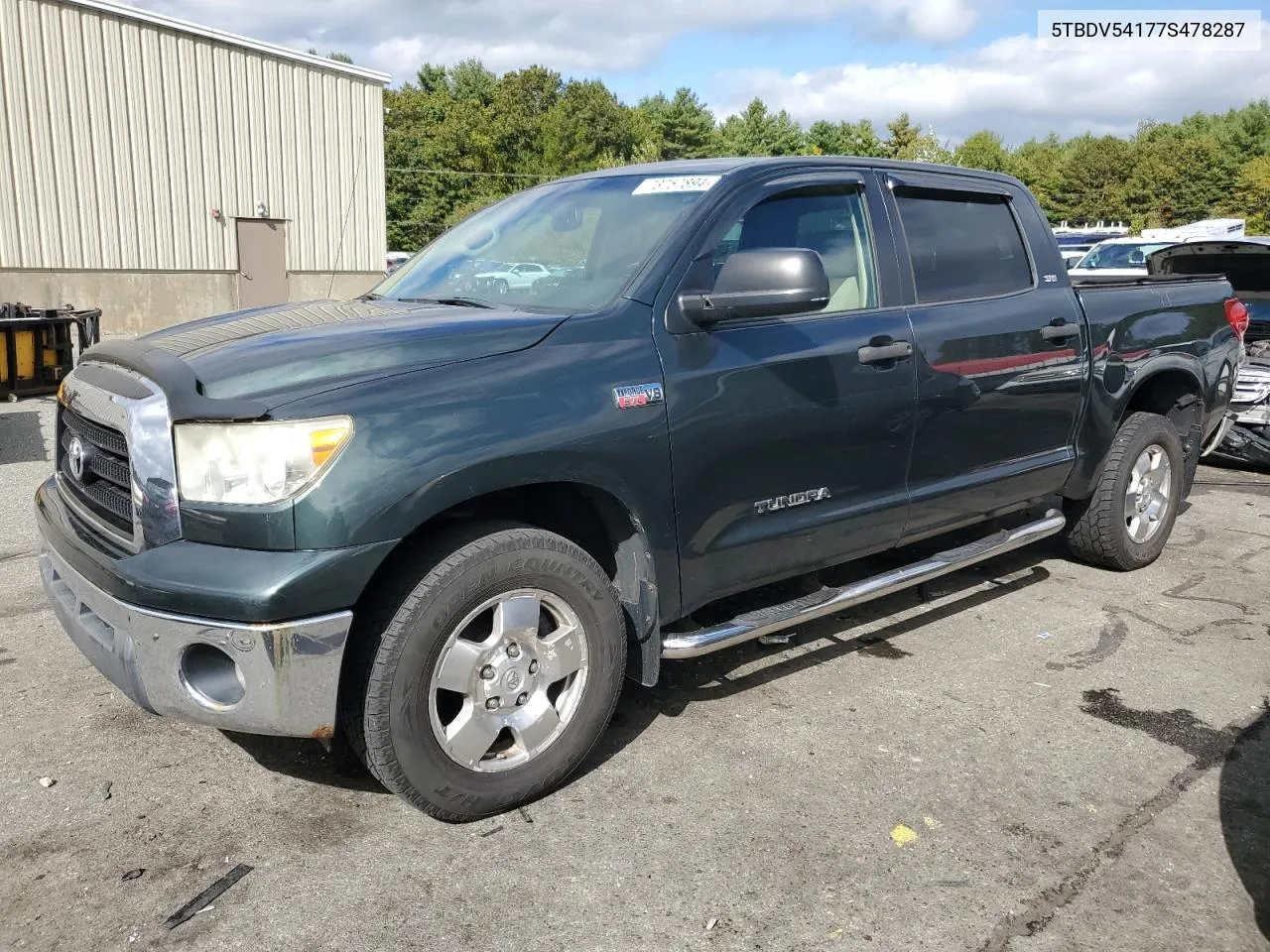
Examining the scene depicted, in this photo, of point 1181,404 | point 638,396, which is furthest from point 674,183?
point 1181,404

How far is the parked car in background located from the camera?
2561 millimetres

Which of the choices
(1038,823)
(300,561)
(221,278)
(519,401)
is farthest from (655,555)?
(221,278)

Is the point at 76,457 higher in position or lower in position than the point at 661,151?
lower

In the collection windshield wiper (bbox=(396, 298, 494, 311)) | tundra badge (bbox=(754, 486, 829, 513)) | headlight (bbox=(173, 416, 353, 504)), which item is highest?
windshield wiper (bbox=(396, 298, 494, 311))

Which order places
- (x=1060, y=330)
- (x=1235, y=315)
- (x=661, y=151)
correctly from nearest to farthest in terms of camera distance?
1. (x=1060, y=330)
2. (x=1235, y=315)
3. (x=661, y=151)

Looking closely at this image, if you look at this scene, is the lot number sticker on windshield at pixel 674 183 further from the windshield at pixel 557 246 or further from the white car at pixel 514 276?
the white car at pixel 514 276

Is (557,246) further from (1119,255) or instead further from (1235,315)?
(1119,255)

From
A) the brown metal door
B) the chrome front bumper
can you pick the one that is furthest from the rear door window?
the brown metal door

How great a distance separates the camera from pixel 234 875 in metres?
2.66

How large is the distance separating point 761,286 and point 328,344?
1295mm

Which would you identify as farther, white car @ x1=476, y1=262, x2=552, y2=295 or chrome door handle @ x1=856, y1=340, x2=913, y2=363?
chrome door handle @ x1=856, y1=340, x2=913, y2=363

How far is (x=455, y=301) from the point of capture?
3592 mm

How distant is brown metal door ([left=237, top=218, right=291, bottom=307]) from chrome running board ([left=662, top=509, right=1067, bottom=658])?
1817cm

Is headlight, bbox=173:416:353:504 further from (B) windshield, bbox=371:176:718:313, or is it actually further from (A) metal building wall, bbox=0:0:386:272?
(A) metal building wall, bbox=0:0:386:272
